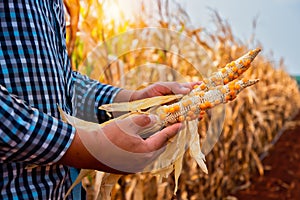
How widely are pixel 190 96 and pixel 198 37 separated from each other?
1.98m

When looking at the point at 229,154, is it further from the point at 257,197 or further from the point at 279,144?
the point at 279,144

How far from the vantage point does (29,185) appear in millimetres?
772

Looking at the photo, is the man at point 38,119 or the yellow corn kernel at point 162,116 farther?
the yellow corn kernel at point 162,116

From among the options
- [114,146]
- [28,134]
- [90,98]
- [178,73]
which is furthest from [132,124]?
[178,73]

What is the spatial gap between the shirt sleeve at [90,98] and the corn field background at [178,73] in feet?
0.38

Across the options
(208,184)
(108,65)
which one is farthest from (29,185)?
(208,184)

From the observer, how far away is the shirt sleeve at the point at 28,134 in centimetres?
66

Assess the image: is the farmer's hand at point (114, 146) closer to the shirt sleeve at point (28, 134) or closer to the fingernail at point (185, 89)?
the shirt sleeve at point (28, 134)

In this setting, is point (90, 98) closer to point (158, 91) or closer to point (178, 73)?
point (158, 91)

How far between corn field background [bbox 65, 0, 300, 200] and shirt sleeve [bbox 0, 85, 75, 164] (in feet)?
1.28

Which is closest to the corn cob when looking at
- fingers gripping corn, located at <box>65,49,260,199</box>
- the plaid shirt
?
fingers gripping corn, located at <box>65,49,260,199</box>

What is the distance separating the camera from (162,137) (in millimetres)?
753

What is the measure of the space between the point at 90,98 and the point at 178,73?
0.92 meters

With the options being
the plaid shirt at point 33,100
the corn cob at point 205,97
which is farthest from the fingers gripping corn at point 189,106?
the plaid shirt at point 33,100
